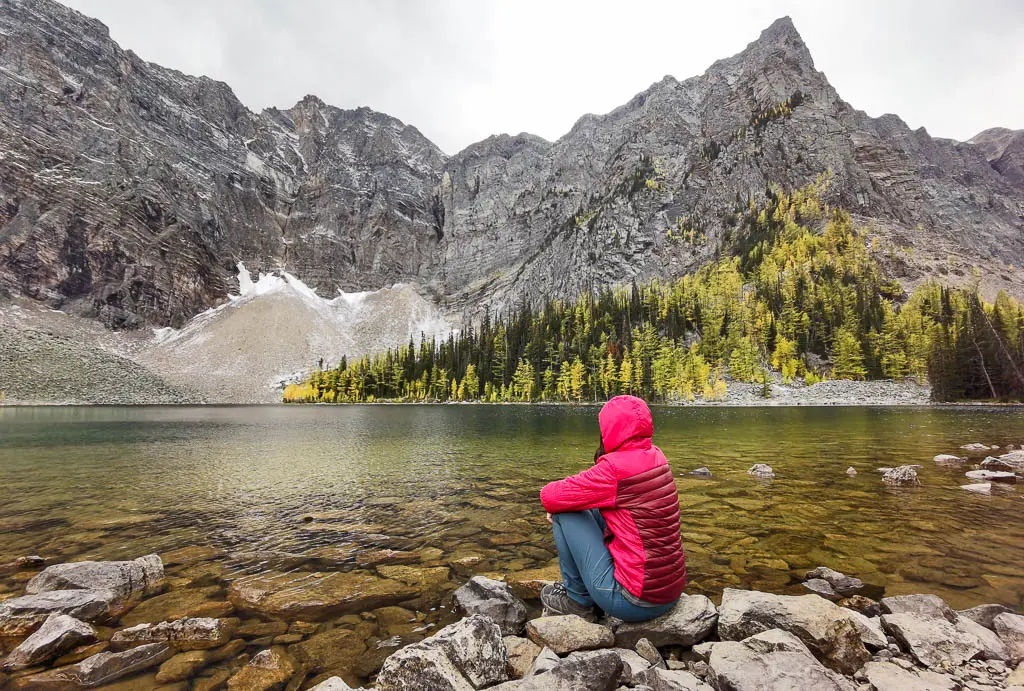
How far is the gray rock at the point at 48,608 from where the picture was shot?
5406mm

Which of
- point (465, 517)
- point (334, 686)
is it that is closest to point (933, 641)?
point (334, 686)

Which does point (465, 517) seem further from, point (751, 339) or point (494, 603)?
point (751, 339)

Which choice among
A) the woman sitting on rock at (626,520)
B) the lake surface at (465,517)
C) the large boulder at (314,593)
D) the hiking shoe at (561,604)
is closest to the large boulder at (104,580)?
the lake surface at (465,517)

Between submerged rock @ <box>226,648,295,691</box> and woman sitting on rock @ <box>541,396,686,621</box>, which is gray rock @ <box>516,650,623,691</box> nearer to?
woman sitting on rock @ <box>541,396,686,621</box>

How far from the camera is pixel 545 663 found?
407 cm

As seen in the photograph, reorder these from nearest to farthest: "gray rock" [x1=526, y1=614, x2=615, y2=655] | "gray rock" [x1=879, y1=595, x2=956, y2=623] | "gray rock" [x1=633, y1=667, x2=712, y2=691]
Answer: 1. "gray rock" [x1=633, y1=667, x2=712, y2=691]
2. "gray rock" [x1=526, y1=614, x2=615, y2=655]
3. "gray rock" [x1=879, y1=595, x2=956, y2=623]

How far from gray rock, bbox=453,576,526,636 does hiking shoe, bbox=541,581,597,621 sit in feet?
1.06

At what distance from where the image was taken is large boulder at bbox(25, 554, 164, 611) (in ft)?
21.1

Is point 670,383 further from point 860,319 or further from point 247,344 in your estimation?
point 247,344

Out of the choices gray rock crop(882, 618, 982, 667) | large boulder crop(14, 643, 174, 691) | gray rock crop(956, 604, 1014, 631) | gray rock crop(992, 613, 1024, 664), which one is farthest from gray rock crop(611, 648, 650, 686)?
large boulder crop(14, 643, 174, 691)

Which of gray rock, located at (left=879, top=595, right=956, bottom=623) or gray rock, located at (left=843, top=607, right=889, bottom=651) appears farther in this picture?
gray rock, located at (left=879, top=595, right=956, bottom=623)

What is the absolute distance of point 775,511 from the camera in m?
10.9

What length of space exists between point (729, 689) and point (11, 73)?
267224 millimetres

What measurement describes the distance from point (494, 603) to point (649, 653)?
77.6 inches
